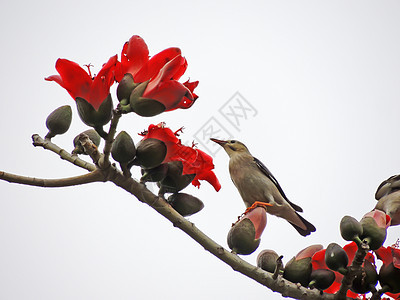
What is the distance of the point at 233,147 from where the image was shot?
14.8 ft

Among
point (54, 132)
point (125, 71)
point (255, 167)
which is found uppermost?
point (255, 167)

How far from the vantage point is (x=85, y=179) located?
57.1 inches

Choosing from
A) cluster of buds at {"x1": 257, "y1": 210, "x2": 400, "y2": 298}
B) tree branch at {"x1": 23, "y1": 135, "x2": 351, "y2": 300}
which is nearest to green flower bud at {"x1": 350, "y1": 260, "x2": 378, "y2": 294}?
cluster of buds at {"x1": 257, "y1": 210, "x2": 400, "y2": 298}

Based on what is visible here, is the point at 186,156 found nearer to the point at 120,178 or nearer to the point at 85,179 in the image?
the point at 120,178

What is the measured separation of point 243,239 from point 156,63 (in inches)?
25.8

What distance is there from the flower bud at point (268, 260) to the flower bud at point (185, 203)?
34 cm

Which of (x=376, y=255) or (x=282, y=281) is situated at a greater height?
(x=376, y=255)

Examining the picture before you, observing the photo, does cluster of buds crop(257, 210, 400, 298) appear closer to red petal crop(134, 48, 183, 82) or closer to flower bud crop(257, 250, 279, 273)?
flower bud crop(257, 250, 279, 273)

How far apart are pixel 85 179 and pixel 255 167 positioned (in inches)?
112

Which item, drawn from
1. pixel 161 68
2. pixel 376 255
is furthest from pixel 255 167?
pixel 161 68

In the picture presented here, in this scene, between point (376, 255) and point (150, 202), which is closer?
point (150, 202)

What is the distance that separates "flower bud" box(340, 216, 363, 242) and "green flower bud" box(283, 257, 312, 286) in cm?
22

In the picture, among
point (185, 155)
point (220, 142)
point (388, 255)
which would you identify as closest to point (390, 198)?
point (388, 255)

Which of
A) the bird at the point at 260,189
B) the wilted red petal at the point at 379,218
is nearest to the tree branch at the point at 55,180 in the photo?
the wilted red petal at the point at 379,218
